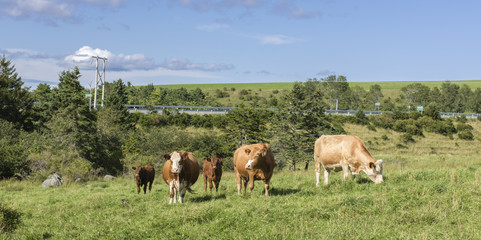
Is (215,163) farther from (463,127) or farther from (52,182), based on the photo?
(463,127)

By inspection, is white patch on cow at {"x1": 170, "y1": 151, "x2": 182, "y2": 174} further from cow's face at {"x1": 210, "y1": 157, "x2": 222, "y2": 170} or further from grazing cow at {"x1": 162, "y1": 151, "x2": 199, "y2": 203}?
cow's face at {"x1": 210, "y1": 157, "x2": 222, "y2": 170}

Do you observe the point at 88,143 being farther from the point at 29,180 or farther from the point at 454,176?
the point at 454,176

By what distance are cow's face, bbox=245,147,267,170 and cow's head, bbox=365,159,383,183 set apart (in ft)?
13.6

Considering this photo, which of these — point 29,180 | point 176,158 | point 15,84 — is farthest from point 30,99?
point 176,158

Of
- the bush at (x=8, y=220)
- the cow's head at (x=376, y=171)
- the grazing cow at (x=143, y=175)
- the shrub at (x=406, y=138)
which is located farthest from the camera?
the shrub at (x=406, y=138)

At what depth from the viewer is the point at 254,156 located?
1296 centimetres

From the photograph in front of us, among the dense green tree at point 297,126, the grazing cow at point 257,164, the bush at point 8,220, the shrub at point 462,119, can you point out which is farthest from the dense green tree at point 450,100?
the bush at point 8,220

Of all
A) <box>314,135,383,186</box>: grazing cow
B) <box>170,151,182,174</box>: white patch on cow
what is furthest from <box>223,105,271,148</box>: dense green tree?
<box>170,151,182,174</box>: white patch on cow

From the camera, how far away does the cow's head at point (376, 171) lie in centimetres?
1420

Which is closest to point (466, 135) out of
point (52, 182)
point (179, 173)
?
point (52, 182)

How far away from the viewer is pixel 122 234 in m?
9.52

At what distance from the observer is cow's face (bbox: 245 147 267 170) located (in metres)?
12.8

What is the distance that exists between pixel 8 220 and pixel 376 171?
1231 centimetres

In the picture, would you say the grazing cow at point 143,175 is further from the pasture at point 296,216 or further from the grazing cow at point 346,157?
the grazing cow at point 346,157
